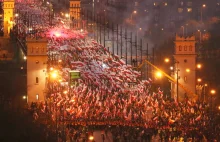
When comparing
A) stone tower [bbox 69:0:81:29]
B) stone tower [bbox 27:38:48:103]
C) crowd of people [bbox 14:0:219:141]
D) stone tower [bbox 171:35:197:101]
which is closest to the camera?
crowd of people [bbox 14:0:219:141]

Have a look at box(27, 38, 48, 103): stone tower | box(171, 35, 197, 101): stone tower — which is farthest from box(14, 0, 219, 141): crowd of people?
box(171, 35, 197, 101): stone tower

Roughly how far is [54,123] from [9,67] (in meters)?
15.7

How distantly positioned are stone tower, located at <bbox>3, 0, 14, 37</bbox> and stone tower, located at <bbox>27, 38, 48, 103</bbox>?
1264 cm

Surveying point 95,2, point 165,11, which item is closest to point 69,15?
point 95,2

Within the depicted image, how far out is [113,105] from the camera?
4325 cm

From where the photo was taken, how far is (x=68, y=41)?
58.2m

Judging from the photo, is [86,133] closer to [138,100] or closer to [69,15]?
[138,100]

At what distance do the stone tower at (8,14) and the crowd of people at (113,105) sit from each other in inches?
295

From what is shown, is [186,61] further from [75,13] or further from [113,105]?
[75,13]

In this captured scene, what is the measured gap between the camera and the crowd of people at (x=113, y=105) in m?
39.4

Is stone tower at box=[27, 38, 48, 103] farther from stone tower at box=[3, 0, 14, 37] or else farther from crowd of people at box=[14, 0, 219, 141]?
stone tower at box=[3, 0, 14, 37]

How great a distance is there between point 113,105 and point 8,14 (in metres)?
24.3

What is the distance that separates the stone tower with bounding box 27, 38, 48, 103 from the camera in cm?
4894

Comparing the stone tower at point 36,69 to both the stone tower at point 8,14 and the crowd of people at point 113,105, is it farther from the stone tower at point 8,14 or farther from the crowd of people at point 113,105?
the stone tower at point 8,14
